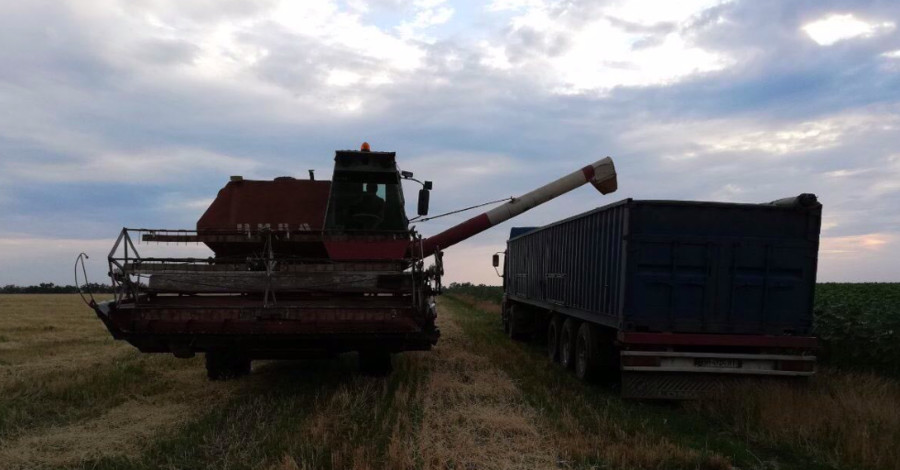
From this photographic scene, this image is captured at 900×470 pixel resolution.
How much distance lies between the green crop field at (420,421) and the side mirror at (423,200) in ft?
8.42

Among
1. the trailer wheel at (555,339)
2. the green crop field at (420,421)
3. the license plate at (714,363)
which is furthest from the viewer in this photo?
the trailer wheel at (555,339)

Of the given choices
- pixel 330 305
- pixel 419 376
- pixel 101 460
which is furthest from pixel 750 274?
pixel 101 460

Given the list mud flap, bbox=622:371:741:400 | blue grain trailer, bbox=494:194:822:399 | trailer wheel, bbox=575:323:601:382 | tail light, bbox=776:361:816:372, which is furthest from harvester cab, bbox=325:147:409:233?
tail light, bbox=776:361:816:372

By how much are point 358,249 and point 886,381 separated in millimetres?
8016

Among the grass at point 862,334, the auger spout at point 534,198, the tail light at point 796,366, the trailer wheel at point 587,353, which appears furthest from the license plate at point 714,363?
the auger spout at point 534,198

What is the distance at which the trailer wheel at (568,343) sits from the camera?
11352mm

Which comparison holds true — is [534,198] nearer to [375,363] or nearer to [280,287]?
[375,363]

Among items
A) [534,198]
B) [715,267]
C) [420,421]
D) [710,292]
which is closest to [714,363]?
[710,292]

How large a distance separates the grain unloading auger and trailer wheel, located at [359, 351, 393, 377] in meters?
0.02

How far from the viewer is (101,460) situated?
5.52 m

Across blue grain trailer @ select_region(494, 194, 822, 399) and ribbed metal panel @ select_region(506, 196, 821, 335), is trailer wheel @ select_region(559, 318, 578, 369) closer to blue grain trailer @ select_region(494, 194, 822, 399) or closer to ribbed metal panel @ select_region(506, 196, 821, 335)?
blue grain trailer @ select_region(494, 194, 822, 399)

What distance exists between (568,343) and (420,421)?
209 inches

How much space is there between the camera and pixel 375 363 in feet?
30.0

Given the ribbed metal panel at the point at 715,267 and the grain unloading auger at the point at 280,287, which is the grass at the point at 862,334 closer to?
the ribbed metal panel at the point at 715,267
